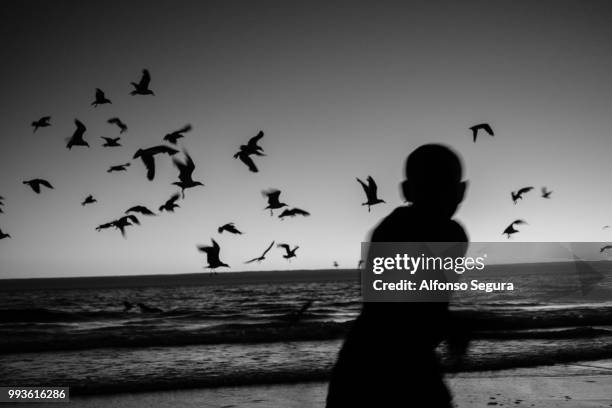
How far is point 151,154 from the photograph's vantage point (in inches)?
320

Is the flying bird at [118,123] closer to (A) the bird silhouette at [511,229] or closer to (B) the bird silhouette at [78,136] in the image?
(B) the bird silhouette at [78,136]

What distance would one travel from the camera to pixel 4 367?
1220 centimetres

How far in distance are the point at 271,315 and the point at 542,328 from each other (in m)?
12.7

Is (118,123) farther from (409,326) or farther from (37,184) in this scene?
(409,326)

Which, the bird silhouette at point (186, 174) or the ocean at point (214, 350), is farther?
the ocean at point (214, 350)

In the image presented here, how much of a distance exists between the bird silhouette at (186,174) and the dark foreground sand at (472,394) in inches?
132

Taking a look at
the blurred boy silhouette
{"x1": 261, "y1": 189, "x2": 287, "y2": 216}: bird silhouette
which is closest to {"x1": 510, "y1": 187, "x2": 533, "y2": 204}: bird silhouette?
{"x1": 261, "y1": 189, "x2": 287, "y2": 216}: bird silhouette

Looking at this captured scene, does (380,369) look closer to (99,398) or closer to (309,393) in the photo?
(309,393)

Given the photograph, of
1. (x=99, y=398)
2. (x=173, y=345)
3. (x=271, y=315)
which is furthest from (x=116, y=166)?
(x=271, y=315)

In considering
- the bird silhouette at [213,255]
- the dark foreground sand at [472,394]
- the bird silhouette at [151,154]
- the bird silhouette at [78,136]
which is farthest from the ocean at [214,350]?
the bird silhouette at [78,136]

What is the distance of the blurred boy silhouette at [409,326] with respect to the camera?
1.90 m

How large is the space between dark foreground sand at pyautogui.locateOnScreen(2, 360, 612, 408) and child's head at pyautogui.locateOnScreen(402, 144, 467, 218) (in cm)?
640

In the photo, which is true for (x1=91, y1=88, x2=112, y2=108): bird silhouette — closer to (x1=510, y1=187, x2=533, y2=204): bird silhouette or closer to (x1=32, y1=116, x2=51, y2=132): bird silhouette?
(x1=32, y1=116, x2=51, y2=132): bird silhouette

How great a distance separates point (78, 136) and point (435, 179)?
28.4 ft
